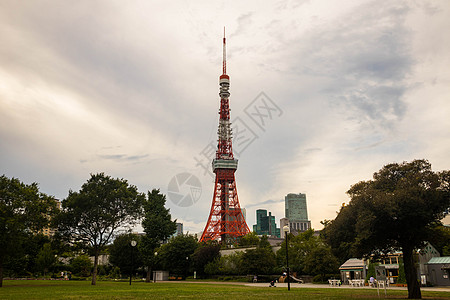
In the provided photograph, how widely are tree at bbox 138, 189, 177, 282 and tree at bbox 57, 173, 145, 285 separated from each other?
1545 cm

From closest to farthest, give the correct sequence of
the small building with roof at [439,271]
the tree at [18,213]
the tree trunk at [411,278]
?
1. the tree trunk at [411,278]
2. the tree at [18,213]
3. the small building with roof at [439,271]

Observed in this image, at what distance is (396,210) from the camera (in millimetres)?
18688

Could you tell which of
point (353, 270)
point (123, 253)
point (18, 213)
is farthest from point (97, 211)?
point (123, 253)

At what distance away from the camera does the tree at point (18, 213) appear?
33.3m

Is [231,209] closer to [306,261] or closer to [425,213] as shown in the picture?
[306,261]

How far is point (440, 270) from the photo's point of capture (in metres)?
41.3

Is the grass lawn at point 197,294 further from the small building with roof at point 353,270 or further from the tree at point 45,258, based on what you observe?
the tree at point 45,258

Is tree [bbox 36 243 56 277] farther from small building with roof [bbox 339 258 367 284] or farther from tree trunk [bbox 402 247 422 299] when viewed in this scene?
tree trunk [bbox 402 247 422 299]

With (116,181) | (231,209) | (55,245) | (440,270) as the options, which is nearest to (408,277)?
(440,270)

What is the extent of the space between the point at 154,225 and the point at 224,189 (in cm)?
3548

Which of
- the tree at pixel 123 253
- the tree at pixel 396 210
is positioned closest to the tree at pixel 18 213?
the tree at pixel 396 210

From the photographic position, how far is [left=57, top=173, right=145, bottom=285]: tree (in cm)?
4112

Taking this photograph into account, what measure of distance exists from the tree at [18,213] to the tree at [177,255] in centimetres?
3093

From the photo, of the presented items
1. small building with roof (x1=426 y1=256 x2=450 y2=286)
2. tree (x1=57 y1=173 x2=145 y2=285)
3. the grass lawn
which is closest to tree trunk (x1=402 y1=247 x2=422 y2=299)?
the grass lawn
